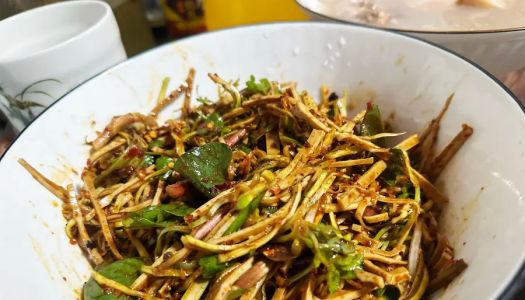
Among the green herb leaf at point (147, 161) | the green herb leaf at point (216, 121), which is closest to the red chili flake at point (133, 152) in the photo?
the green herb leaf at point (147, 161)

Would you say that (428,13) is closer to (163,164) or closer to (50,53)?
(163,164)

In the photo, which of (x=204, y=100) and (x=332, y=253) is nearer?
(x=332, y=253)

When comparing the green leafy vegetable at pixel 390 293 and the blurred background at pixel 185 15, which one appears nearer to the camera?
the green leafy vegetable at pixel 390 293

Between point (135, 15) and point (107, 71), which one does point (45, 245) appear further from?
point (135, 15)

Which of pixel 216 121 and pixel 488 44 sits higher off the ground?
pixel 488 44

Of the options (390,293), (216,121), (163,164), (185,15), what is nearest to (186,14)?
(185,15)

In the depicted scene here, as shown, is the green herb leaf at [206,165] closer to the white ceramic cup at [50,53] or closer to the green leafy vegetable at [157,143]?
the green leafy vegetable at [157,143]

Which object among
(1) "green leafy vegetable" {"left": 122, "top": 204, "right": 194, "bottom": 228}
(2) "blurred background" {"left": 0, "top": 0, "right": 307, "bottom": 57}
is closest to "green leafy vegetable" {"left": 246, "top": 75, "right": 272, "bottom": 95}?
(1) "green leafy vegetable" {"left": 122, "top": 204, "right": 194, "bottom": 228}

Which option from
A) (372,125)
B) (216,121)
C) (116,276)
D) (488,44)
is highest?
(488,44)
